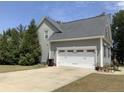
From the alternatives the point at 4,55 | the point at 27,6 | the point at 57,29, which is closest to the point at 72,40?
the point at 57,29

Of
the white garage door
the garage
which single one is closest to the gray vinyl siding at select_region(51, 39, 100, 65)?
the garage

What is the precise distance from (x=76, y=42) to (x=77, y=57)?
1.65 metres

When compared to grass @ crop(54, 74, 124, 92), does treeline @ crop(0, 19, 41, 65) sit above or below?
above

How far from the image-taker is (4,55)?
84.1ft

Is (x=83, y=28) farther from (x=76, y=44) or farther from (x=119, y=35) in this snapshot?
(x=119, y=35)

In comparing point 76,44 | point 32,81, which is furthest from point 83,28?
point 32,81

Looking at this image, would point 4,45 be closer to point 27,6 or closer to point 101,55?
point 27,6

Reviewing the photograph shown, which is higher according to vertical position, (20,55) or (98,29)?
(98,29)

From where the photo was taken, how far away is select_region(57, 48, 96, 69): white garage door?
18.4 meters

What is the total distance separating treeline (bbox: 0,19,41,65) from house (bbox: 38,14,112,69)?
3.07 ft

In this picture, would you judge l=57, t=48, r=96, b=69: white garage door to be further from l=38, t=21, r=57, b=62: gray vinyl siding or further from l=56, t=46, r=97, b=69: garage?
l=38, t=21, r=57, b=62: gray vinyl siding

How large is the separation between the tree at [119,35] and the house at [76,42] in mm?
16306

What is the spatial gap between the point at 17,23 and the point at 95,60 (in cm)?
2408

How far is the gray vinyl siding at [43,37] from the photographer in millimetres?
23609
